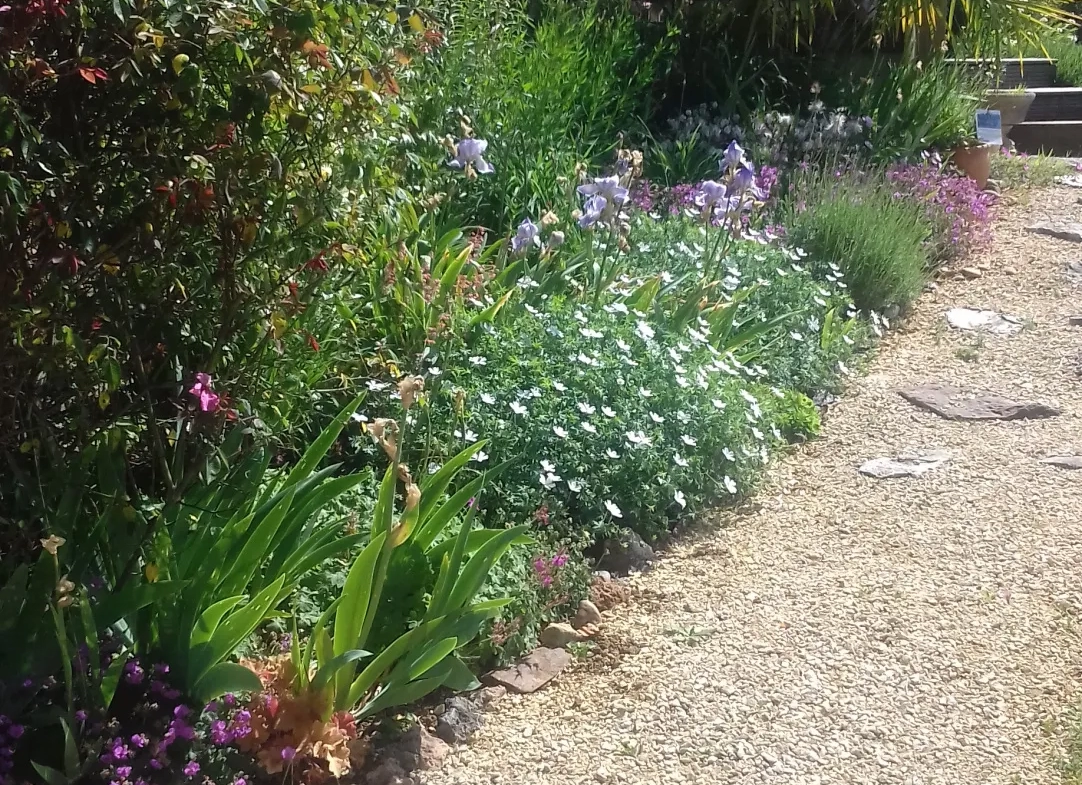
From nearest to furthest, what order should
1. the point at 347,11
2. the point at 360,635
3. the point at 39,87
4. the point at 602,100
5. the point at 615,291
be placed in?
1. the point at 39,87
2. the point at 347,11
3. the point at 360,635
4. the point at 615,291
5. the point at 602,100

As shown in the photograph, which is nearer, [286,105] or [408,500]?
[286,105]

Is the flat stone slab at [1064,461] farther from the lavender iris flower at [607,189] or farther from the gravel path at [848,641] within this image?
the lavender iris flower at [607,189]

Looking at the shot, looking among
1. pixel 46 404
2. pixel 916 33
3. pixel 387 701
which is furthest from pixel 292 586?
pixel 916 33

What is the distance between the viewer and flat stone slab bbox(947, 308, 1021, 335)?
5336 millimetres

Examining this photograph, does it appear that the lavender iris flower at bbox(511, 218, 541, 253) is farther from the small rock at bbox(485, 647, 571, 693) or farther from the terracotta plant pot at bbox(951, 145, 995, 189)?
the terracotta plant pot at bbox(951, 145, 995, 189)

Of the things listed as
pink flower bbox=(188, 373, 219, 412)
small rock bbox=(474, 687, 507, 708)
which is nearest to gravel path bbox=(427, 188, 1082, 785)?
small rock bbox=(474, 687, 507, 708)

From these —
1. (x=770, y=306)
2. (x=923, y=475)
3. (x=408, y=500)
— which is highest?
(x=408, y=500)

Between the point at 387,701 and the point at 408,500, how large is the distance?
17.8 inches

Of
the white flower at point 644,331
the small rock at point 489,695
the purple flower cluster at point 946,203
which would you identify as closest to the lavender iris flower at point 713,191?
the white flower at point 644,331

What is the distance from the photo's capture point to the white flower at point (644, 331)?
→ 3.67m

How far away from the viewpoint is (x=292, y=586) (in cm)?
225

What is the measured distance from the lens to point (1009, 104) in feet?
29.2

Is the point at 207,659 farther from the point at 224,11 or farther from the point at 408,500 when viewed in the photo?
the point at 224,11

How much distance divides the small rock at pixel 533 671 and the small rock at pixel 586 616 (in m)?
0.14
